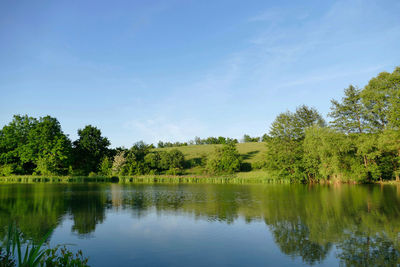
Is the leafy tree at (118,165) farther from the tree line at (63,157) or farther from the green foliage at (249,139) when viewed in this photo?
the green foliage at (249,139)

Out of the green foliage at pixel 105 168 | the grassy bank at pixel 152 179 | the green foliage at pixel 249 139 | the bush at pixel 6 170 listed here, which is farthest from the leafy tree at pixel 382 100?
the green foliage at pixel 249 139

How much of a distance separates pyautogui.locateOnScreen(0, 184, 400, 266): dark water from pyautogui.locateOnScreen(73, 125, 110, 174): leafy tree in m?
46.3

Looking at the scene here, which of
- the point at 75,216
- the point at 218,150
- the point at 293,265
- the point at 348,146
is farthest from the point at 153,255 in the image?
the point at 218,150

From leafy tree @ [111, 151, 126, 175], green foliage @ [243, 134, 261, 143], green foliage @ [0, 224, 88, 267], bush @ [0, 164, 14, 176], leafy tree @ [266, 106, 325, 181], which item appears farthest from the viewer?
green foliage @ [243, 134, 261, 143]

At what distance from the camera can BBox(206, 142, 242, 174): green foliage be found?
58.8 m

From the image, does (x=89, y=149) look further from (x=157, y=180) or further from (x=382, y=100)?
(x=382, y=100)

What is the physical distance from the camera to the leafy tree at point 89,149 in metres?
65.4

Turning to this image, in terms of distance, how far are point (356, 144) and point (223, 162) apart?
2655 cm

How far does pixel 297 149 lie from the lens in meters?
48.3

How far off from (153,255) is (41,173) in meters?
54.8

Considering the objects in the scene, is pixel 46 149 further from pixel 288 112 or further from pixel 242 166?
pixel 288 112

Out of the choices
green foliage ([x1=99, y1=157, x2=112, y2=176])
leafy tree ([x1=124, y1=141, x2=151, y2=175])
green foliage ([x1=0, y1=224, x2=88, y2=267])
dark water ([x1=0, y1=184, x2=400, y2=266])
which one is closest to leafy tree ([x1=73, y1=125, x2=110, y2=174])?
green foliage ([x1=99, y1=157, x2=112, y2=176])

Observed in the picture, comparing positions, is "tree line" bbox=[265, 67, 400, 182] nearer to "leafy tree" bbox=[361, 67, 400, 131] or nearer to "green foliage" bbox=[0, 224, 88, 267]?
"leafy tree" bbox=[361, 67, 400, 131]

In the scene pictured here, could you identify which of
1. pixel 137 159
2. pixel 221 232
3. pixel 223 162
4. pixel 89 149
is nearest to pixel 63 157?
pixel 89 149
